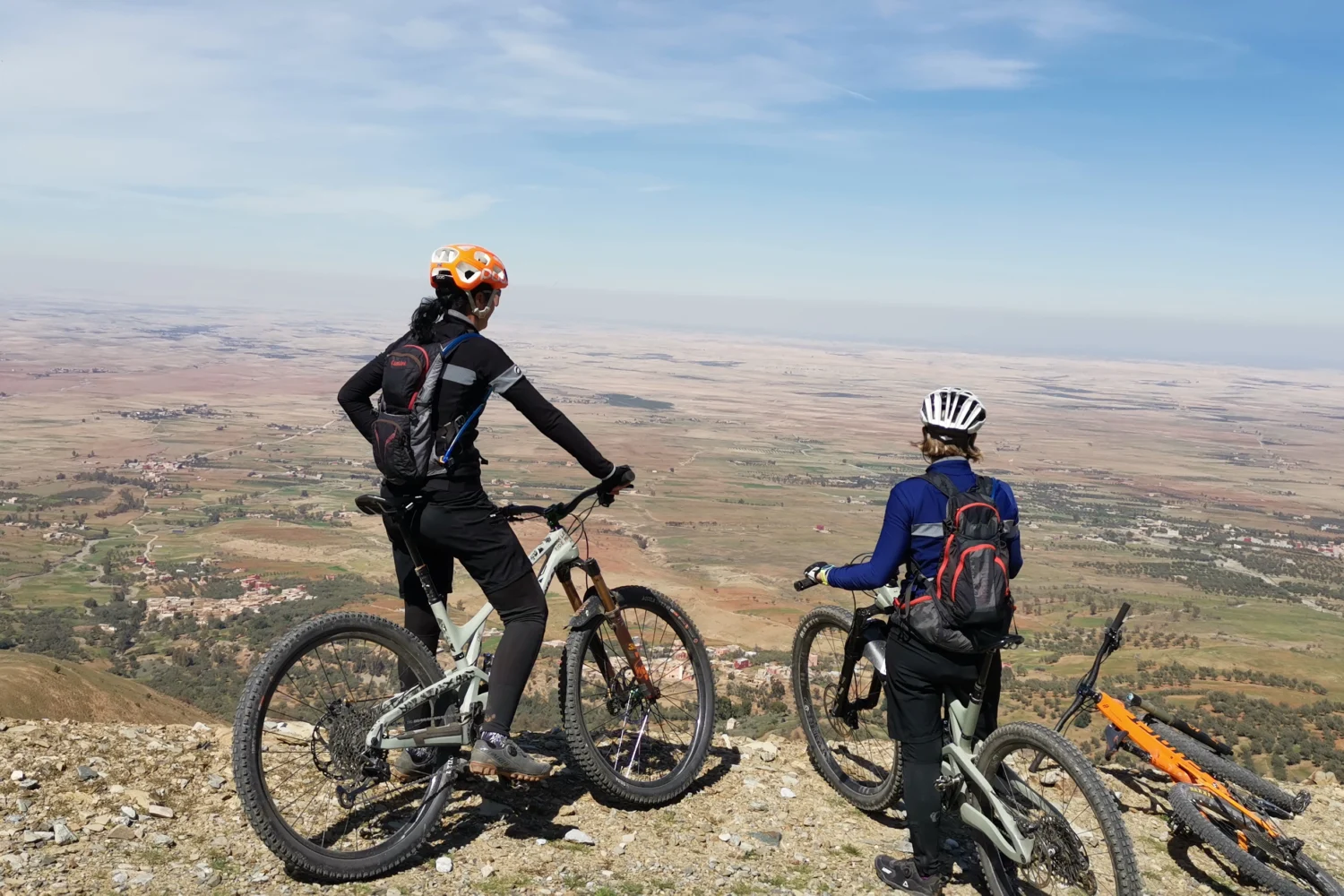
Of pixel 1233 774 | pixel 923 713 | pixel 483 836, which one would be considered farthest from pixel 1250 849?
pixel 483 836

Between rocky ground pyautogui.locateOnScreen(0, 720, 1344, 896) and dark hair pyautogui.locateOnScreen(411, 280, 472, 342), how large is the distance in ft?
9.54

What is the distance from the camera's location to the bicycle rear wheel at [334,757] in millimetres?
3941

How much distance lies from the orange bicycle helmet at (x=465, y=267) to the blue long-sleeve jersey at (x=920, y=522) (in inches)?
101

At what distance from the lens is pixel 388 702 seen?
4.46m

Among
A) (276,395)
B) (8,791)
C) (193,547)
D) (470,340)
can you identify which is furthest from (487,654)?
(276,395)

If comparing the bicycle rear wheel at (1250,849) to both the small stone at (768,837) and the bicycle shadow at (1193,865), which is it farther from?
the small stone at (768,837)

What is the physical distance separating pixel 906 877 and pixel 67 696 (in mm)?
11126

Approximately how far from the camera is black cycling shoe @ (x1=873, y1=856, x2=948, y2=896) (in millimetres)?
4590

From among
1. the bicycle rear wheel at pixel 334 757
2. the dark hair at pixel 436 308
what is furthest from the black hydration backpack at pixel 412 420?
the bicycle rear wheel at pixel 334 757

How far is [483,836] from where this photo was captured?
188 inches

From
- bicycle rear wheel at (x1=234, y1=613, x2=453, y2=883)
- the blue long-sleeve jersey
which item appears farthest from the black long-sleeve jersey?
the blue long-sleeve jersey

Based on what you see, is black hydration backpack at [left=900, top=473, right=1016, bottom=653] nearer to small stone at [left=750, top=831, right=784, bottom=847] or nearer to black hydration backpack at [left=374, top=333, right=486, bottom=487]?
small stone at [left=750, top=831, right=784, bottom=847]

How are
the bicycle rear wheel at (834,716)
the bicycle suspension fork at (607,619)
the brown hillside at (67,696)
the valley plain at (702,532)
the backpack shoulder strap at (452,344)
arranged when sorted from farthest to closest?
the valley plain at (702,532) → the brown hillside at (67,696) → the bicycle rear wheel at (834,716) → the bicycle suspension fork at (607,619) → the backpack shoulder strap at (452,344)

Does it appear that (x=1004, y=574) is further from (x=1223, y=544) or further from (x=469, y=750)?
(x=1223, y=544)
